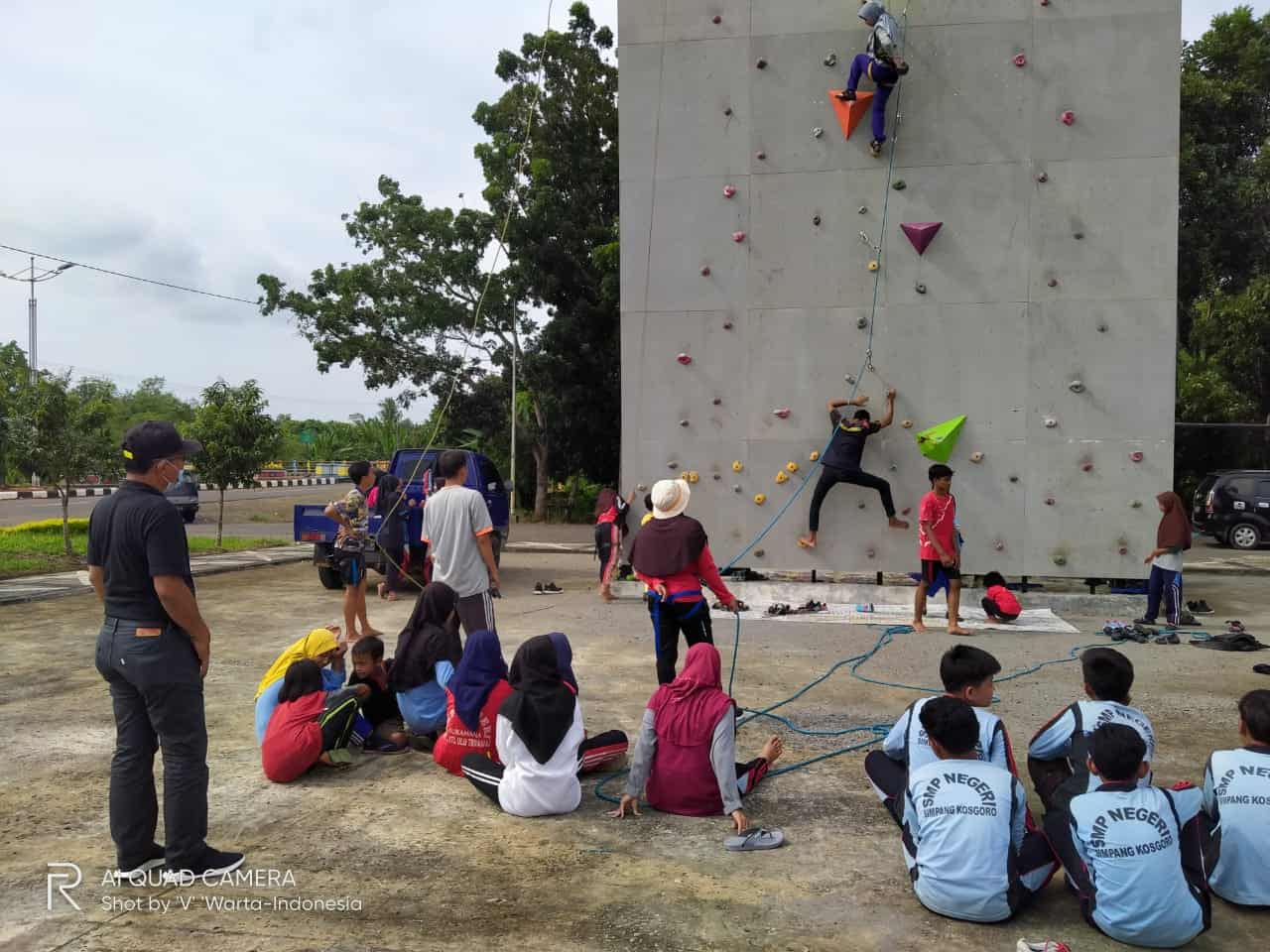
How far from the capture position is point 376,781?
4973mm

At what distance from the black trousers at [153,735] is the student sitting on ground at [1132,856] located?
338 centimetres

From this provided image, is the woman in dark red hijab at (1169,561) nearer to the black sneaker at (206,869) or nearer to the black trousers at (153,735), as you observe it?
the black sneaker at (206,869)

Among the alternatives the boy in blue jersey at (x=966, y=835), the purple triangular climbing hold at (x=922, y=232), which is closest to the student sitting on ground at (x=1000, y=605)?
the purple triangular climbing hold at (x=922, y=232)

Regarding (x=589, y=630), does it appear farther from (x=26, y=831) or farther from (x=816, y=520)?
(x=26, y=831)

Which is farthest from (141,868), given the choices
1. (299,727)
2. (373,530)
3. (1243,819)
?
(373,530)

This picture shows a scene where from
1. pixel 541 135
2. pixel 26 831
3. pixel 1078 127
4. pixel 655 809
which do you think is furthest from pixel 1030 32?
pixel 541 135

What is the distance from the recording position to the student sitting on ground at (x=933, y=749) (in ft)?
12.3

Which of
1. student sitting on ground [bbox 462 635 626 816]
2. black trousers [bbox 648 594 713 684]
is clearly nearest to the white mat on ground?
black trousers [bbox 648 594 713 684]

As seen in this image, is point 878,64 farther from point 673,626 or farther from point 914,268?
point 673,626

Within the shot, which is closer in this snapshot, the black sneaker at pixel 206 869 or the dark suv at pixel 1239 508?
the black sneaker at pixel 206 869

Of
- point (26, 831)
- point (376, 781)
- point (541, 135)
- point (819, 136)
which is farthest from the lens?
point (541, 135)

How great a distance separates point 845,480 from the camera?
1084cm

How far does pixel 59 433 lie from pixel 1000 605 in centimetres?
1358

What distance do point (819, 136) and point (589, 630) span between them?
6.50 metres
